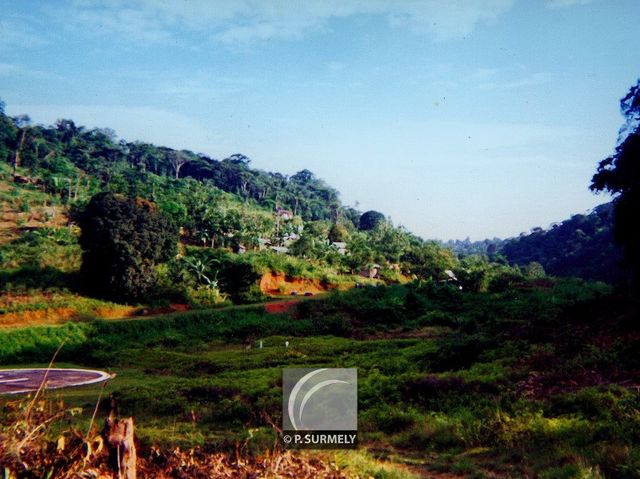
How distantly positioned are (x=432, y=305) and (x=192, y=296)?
53.9 feet

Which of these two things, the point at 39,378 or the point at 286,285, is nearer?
the point at 39,378

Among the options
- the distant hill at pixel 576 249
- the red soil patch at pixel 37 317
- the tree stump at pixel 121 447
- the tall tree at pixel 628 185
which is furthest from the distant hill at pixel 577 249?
the tree stump at pixel 121 447

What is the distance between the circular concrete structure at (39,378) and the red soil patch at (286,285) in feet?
64.8

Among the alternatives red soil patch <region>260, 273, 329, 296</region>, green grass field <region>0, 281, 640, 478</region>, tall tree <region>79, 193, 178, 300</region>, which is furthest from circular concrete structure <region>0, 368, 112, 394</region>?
red soil patch <region>260, 273, 329, 296</region>

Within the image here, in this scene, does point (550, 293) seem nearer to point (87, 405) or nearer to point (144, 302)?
point (144, 302)

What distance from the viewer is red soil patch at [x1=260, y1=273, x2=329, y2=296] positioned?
1577 inches

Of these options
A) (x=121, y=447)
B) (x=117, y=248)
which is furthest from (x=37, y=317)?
(x=121, y=447)

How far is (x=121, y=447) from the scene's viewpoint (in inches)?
173

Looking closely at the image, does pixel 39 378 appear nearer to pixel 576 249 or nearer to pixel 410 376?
pixel 410 376

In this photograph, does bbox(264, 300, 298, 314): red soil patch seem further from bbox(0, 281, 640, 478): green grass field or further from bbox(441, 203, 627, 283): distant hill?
bbox(441, 203, 627, 283): distant hill

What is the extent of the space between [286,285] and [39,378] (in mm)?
25305

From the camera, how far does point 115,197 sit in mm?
32312

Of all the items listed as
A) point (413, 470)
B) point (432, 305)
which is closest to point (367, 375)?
point (413, 470)

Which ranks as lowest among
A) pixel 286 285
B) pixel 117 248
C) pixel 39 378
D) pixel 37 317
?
pixel 39 378
